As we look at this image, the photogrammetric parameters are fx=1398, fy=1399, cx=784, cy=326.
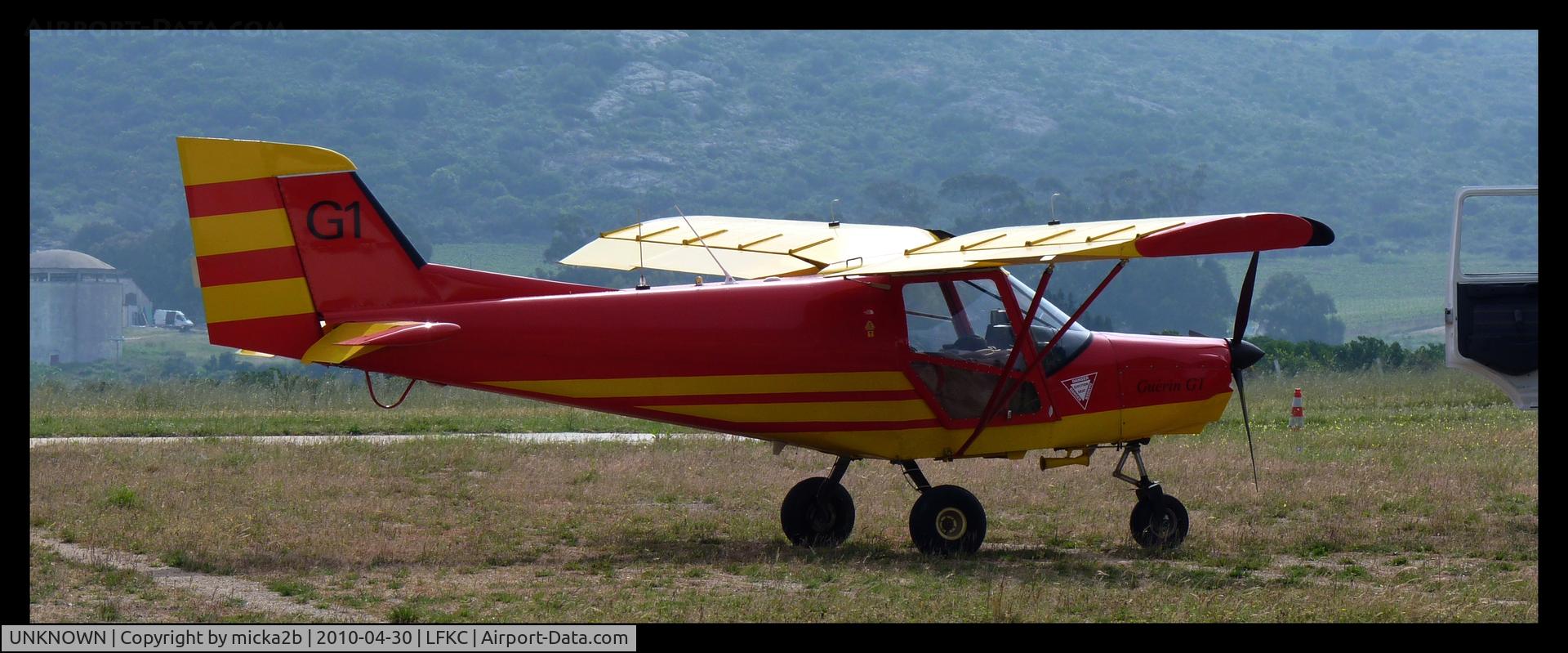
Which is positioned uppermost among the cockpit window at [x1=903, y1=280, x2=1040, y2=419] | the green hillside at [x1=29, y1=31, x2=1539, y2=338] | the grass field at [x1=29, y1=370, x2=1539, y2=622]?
the green hillside at [x1=29, y1=31, x2=1539, y2=338]

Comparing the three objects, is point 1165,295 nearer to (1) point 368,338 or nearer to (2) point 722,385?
(2) point 722,385

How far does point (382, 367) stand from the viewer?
445 inches

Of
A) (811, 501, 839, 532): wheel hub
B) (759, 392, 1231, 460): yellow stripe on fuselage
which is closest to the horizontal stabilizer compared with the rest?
(759, 392, 1231, 460): yellow stripe on fuselage

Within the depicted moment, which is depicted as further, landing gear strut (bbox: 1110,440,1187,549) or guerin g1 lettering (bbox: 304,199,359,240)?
landing gear strut (bbox: 1110,440,1187,549)

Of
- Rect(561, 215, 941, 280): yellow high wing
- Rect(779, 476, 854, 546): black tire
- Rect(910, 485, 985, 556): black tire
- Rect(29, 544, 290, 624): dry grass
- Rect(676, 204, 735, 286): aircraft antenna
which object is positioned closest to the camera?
Rect(29, 544, 290, 624): dry grass

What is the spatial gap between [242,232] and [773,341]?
4.36 meters

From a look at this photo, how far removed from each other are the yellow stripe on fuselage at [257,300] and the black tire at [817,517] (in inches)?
174

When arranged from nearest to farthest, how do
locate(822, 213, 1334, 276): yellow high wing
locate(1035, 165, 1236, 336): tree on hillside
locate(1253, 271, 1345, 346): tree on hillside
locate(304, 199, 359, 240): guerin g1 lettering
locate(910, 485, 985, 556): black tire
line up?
1. locate(822, 213, 1334, 276): yellow high wing
2. locate(304, 199, 359, 240): guerin g1 lettering
3. locate(910, 485, 985, 556): black tire
4. locate(1035, 165, 1236, 336): tree on hillside
5. locate(1253, 271, 1345, 346): tree on hillside

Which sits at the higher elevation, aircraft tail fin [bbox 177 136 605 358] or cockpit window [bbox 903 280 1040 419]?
aircraft tail fin [bbox 177 136 605 358]

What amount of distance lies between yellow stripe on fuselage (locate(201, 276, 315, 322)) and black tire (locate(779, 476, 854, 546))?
14.5ft

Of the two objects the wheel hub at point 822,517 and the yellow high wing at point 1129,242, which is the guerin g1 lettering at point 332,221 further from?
the wheel hub at point 822,517

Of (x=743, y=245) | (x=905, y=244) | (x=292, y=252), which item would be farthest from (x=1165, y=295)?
(x=292, y=252)

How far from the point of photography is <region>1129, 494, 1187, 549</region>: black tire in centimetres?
1213

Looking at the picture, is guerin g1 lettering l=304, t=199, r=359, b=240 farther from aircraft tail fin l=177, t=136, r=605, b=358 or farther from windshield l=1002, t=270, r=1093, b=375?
windshield l=1002, t=270, r=1093, b=375
